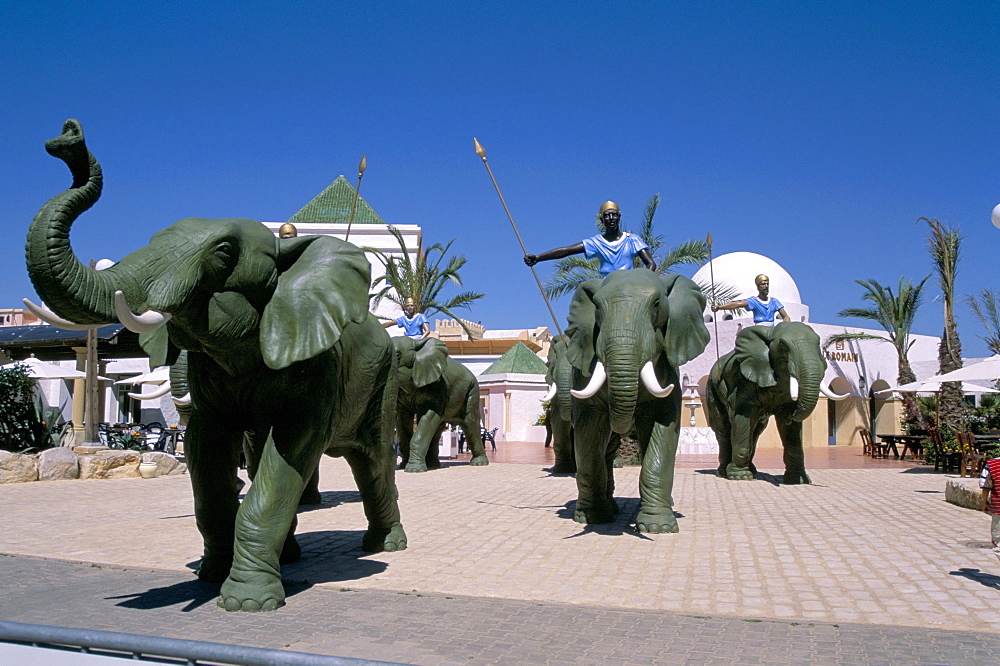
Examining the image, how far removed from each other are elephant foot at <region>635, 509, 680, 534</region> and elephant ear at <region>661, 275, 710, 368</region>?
1.37m

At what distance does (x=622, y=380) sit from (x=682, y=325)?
1131mm

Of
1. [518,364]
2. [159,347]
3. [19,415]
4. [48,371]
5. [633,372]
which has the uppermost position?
[518,364]

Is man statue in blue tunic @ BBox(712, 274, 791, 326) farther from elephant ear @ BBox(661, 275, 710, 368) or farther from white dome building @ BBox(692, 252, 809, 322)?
white dome building @ BBox(692, 252, 809, 322)

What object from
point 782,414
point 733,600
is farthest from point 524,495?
point 733,600

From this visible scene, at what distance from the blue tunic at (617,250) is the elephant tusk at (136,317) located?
5230mm

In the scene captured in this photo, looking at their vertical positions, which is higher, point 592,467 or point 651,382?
point 651,382

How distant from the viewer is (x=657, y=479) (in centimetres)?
784

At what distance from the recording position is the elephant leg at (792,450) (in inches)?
511

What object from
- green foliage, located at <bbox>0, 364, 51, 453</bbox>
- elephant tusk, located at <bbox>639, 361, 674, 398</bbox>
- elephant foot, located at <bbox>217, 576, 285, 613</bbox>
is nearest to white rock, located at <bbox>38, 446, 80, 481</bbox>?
green foliage, located at <bbox>0, 364, 51, 453</bbox>

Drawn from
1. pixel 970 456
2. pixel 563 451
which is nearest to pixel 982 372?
pixel 970 456

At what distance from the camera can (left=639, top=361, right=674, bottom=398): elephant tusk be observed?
7.12 meters

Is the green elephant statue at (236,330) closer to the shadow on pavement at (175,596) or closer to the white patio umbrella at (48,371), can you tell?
the shadow on pavement at (175,596)

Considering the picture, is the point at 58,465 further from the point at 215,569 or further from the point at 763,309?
the point at 763,309

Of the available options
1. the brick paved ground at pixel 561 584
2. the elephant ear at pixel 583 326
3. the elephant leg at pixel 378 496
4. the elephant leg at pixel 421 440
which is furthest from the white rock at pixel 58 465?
the elephant ear at pixel 583 326
